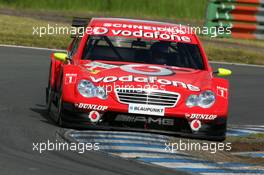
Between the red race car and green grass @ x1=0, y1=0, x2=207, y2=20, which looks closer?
the red race car

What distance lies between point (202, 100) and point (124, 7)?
21.6 meters

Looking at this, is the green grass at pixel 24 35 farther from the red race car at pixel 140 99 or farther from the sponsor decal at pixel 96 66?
the red race car at pixel 140 99

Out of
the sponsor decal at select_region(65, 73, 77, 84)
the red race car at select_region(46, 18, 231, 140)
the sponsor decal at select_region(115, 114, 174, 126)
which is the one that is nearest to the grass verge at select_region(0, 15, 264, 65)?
the red race car at select_region(46, 18, 231, 140)

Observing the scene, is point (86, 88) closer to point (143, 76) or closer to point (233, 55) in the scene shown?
point (143, 76)

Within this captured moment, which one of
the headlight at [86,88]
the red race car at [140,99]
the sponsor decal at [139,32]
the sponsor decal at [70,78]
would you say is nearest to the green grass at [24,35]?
the sponsor decal at [139,32]

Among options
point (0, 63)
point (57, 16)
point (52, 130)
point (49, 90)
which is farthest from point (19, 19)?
point (52, 130)

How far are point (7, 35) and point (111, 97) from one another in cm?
1352

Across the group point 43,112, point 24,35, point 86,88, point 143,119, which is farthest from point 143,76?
point 24,35

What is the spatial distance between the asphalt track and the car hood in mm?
787

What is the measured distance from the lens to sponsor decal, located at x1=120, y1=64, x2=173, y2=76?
11.4 m

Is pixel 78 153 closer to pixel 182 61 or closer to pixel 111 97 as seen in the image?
pixel 111 97

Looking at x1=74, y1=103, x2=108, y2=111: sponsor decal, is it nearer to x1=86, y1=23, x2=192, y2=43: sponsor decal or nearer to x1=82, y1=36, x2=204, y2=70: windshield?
x1=82, y1=36, x2=204, y2=70: windshield

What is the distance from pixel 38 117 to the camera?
12250mm

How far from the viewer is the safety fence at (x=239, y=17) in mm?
27172
